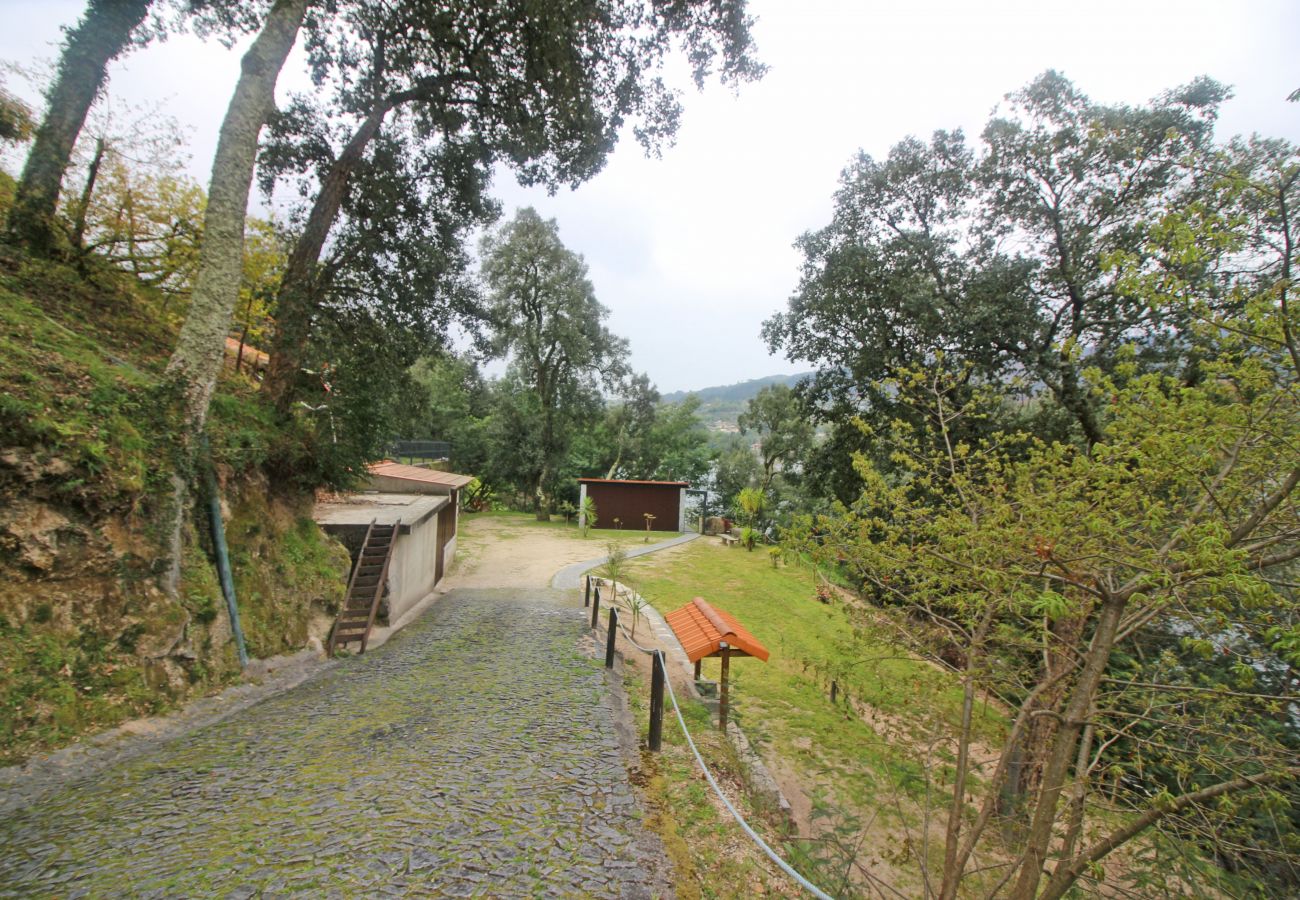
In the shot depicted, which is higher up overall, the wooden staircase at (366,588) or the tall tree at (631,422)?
the tall tree at (631,422)

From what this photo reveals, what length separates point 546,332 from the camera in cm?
2662

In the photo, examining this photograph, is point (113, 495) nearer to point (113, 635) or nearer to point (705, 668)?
→ point (113, 635)

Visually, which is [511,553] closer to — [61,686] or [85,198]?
[85,198]

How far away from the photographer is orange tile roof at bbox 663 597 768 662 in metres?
6.29

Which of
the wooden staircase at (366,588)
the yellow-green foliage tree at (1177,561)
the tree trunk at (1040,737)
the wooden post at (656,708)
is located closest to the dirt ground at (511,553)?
the wooden staircase at (366,588)

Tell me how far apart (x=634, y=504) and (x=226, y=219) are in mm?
22255

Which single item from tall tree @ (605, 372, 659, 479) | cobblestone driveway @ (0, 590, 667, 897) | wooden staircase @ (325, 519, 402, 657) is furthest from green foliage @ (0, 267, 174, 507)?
tall tree @ (605, 372, 659, 479)

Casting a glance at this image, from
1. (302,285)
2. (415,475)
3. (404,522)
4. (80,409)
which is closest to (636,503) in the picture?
(415,475)

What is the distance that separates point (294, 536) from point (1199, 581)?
9639 millimetres

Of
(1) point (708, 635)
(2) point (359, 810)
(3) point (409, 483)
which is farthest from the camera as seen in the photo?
(3) point (409, 483)

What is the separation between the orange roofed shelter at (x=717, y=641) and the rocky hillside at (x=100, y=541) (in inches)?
205

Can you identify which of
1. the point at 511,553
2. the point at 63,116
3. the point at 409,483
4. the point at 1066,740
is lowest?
the point at 511,553

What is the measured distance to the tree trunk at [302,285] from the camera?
7.73 meters

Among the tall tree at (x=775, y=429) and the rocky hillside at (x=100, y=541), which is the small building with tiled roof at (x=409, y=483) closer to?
the rocky hillside at (x=100, y=541)
